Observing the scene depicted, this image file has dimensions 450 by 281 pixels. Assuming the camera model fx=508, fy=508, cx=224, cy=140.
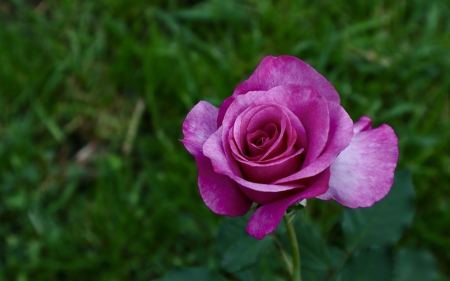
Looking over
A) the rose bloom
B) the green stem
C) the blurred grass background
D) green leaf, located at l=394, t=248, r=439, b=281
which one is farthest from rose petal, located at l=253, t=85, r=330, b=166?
the blurred grass background

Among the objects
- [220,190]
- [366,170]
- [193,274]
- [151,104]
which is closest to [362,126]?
[366,170]

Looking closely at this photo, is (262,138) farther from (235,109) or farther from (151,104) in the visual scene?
(151,104)

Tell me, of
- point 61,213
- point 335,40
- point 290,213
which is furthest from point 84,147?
point 290,213

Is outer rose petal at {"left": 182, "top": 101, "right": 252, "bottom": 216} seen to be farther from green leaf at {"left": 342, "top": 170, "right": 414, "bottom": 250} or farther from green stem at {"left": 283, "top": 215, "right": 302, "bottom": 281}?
green leaf at {"left": 342, "top": 170, "right": 414, "bottom": 250}

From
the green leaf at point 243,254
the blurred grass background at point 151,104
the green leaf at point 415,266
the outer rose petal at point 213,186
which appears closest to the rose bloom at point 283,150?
the outer rose petal at point 213,186

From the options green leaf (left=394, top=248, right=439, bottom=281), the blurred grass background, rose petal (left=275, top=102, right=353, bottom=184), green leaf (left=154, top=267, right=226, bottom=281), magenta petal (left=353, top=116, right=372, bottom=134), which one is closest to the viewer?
rose petal (left=275, top=102, right=353, bottom=184)
